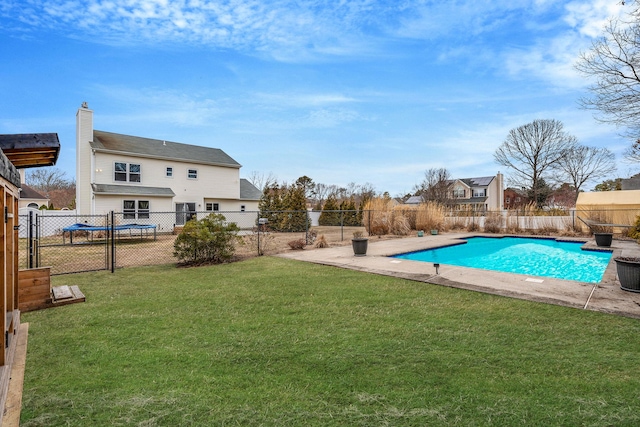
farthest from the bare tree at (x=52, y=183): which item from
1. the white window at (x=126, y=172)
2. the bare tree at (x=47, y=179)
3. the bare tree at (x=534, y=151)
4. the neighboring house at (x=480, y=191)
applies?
the bare tree at (x=534, y=151)

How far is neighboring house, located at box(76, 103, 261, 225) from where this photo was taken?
57.5 ft

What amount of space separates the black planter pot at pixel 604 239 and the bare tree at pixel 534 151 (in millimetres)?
22189

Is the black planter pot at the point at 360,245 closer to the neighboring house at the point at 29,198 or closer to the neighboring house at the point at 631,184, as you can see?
the neighboring house at the point at 631,184

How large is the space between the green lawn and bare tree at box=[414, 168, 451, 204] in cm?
3443

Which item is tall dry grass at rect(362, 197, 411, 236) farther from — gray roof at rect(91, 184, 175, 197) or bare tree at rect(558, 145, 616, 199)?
bare tree at rect(558, 145, 616, 199)

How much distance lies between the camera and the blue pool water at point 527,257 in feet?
28.9

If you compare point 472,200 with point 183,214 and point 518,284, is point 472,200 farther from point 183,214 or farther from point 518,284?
point 518,284

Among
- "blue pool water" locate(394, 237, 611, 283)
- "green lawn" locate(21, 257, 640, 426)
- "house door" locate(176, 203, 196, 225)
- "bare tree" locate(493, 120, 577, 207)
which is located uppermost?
"bare tree" locate(493, 120, 577, 207)

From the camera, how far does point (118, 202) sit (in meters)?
17.7

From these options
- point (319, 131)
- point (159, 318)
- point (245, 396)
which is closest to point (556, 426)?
point (245, 396)

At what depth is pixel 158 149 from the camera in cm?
2062

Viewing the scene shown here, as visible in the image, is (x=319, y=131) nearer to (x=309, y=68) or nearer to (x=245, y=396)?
(x=309, y=68)

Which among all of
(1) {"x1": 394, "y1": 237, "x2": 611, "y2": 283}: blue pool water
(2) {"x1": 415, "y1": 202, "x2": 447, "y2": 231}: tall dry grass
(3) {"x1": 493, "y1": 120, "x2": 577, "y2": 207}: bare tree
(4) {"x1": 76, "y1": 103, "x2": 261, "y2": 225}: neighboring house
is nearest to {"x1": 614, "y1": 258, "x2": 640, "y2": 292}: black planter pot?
(1) {"x1": 394, "y1": 237, "x2": 611, "y2": 283}: blue pool water

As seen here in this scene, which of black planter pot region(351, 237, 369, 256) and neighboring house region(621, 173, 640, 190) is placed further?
neighboring house region(621, 173, 640, 190)
